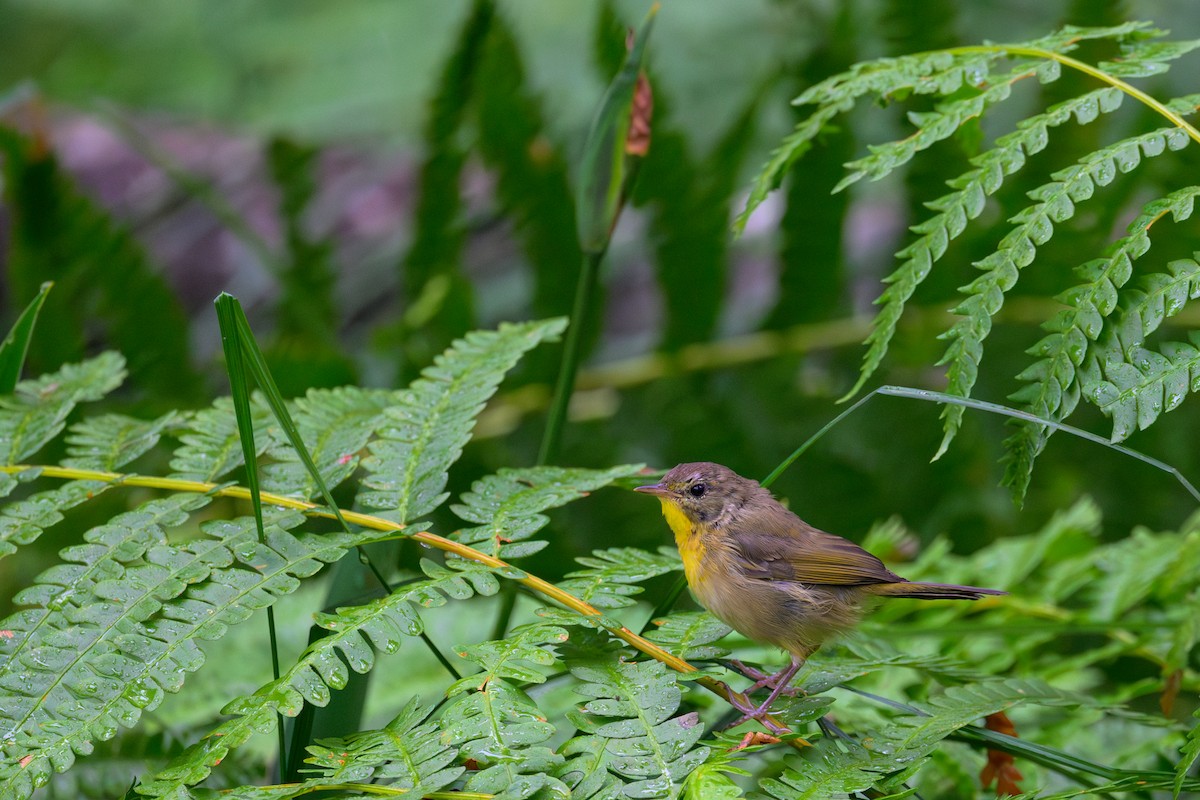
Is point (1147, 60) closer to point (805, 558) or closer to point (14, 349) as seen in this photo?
point (805, 558)

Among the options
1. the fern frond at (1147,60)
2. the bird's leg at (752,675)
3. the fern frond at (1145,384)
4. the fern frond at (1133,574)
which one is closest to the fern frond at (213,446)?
the bird's leg at (752,675)

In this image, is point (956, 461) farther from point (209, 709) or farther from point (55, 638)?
point (55, 638)

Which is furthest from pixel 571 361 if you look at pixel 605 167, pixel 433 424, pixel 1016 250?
pixel 1016 250

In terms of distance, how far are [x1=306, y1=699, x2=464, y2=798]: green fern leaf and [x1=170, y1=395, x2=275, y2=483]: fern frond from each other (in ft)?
1.91

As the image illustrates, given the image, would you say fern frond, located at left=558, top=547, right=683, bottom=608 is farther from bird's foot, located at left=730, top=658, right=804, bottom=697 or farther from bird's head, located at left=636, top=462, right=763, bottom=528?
bird's head, located at left=636, top=462, right=763, bottom=528

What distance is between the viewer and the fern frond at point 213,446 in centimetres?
176

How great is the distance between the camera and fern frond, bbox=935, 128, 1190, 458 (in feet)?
4.78

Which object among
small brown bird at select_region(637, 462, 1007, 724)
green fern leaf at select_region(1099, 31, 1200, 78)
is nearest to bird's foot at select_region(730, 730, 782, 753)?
small brown bird at select_region(637, 462, 1007, 724)

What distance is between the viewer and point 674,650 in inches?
60.1

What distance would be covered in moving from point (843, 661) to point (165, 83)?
5506 millimetres

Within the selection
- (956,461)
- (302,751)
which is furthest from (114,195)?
(302,751)

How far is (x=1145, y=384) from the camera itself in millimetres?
1398

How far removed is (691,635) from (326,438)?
719mm

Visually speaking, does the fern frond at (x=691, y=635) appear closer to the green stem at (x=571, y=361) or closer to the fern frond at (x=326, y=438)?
the green stem at (x=571, y=361)
